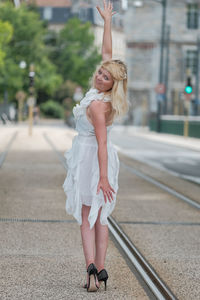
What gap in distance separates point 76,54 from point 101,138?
4049 inches

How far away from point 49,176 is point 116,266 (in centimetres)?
922

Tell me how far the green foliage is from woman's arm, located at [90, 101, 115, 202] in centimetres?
9392

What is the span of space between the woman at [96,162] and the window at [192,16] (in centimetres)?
6266

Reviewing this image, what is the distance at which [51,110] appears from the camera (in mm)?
100000

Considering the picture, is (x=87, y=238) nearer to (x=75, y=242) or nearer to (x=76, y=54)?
(x=75, y=242)

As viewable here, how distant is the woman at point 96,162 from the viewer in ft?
19.1

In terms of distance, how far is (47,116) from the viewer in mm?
100125

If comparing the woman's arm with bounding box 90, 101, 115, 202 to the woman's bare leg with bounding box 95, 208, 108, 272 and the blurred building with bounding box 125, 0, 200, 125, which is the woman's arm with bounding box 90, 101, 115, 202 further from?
the blurred building with bounding box 125, 0, 200, 125

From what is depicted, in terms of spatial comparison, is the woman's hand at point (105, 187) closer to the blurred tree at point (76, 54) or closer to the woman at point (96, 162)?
the woman at point (96, 162)

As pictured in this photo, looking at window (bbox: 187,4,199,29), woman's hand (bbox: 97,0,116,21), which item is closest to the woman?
woman's hand (bbox: 97,0,116,21)

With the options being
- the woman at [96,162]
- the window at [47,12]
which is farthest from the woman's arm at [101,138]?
the window at [47,12]

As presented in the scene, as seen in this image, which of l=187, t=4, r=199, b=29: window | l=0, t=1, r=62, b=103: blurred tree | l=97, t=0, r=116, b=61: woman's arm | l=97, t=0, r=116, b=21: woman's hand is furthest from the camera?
l=0, t=1, r=62, b=103: blurred tree

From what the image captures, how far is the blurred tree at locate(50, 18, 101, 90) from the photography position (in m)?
106

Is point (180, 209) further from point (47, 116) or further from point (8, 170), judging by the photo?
point (47, 116)
